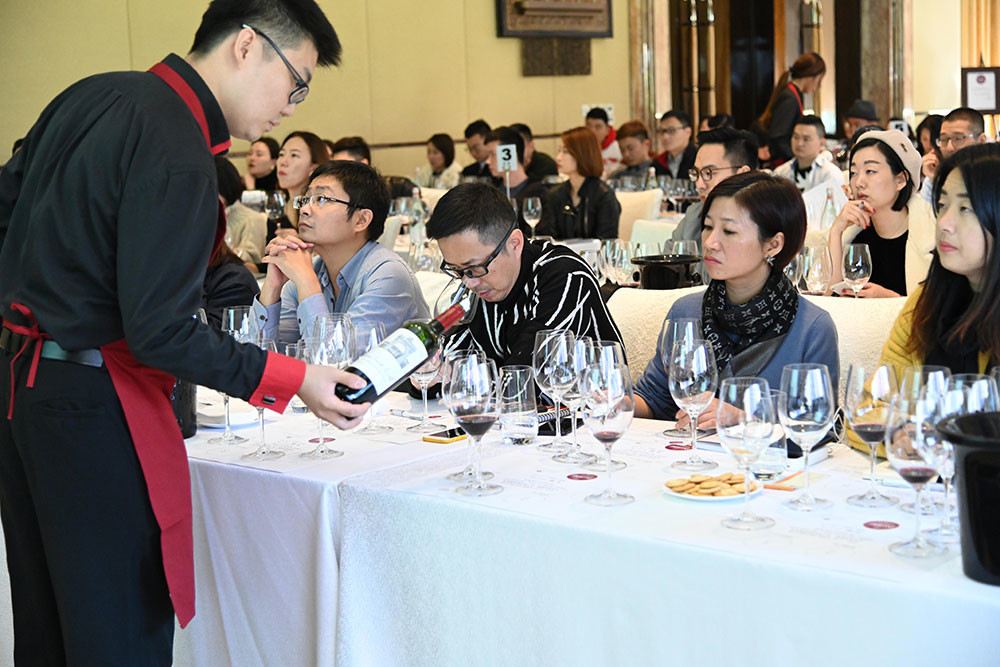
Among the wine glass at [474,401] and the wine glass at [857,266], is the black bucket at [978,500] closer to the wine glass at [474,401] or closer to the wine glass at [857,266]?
the wine glass at [474,401]

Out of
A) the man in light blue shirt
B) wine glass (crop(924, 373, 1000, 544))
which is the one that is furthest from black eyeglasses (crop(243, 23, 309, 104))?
the man in light blue shirt

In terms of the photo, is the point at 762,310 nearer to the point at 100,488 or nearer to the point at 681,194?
the point at 100,488

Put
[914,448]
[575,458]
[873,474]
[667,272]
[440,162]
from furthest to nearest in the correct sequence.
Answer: [440,162]
[667,272]
[575,458]
[873,474]
[914,448]

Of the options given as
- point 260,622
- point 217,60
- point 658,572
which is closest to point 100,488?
point 260,622

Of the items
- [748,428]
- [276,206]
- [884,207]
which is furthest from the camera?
[276,206]

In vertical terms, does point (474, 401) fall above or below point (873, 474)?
above

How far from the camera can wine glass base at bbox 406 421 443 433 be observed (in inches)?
95.8

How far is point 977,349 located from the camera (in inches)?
85.4

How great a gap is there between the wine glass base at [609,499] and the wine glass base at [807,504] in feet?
0.81

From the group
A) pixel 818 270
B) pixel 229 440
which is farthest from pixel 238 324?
pixel 818 270

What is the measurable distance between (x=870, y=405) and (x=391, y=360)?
2.51 feet

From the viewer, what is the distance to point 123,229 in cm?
175

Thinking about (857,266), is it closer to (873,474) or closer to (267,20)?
(873,474)

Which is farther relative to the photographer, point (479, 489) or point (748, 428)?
point (479, 489)
